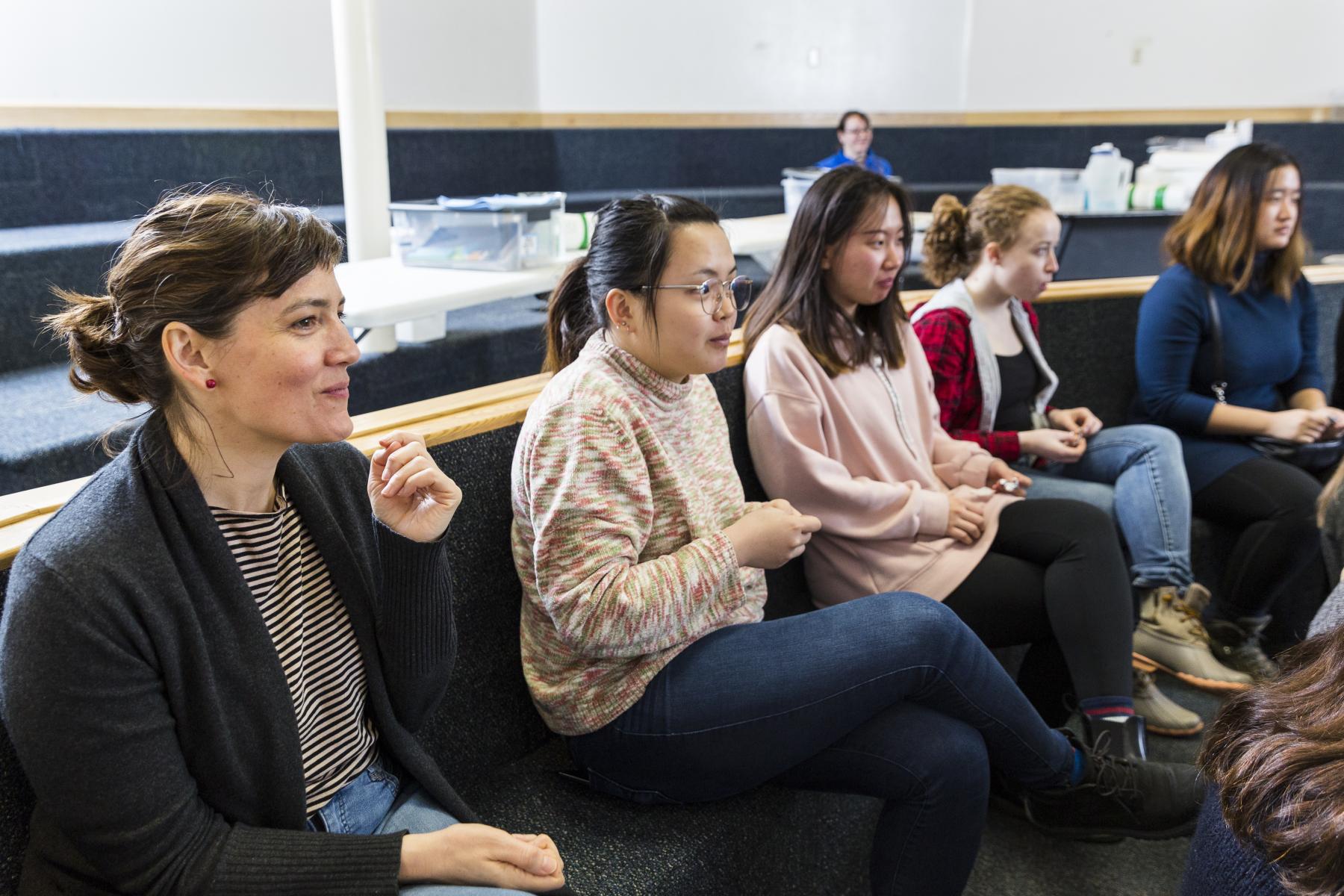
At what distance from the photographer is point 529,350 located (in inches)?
119

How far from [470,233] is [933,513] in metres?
1.17

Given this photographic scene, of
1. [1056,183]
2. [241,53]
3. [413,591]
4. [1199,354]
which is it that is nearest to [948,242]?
[1199,354]

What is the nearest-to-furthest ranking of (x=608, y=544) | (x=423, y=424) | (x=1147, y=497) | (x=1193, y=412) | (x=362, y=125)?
(x=608, y=544) < (x=423, y=424) < (x=1147, y=497) < (x=1193, y=412) < (x=362, y=125)

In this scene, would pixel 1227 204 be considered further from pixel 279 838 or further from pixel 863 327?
pixel 279 838

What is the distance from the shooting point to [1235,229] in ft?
7.07

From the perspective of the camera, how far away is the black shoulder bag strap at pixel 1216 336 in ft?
7.11

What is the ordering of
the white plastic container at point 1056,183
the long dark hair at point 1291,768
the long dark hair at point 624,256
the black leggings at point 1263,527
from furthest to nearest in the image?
1. the white plastic container at point 1056,183
2. the black leggings at point 1263,527
3. the long dark hair at point 624,256
4. the long dark hair at point 1291,768

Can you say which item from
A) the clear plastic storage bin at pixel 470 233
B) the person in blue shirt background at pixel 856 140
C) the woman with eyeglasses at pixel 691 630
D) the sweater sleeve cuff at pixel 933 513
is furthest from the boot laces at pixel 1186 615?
the person in blue shirt background at pixel 856 140

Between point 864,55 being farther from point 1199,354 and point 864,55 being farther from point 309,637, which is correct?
point 309,637

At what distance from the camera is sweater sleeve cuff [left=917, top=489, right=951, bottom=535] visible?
1594mm

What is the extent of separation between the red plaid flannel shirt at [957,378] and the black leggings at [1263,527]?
464mm

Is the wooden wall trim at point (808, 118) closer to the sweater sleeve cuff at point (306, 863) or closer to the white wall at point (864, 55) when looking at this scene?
the white wall at point (864, 55)

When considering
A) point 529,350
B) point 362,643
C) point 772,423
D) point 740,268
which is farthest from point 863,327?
point 740,268

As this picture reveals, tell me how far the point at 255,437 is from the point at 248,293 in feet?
0.39
